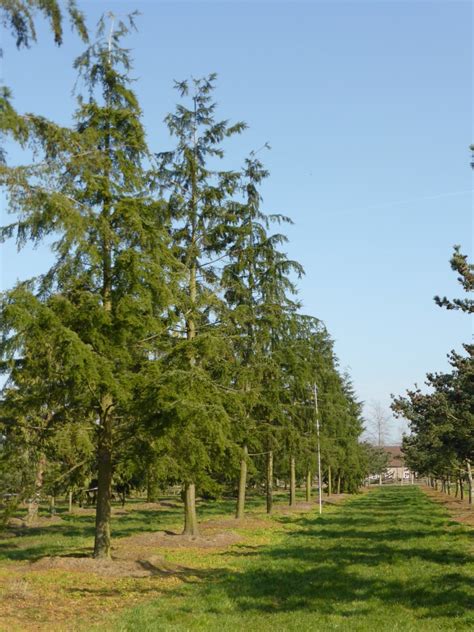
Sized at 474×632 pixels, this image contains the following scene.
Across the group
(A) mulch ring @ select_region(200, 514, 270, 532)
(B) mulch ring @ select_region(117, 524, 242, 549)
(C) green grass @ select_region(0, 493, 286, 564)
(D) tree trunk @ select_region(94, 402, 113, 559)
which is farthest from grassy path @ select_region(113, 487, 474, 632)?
(C) green grass @ select_region(0, 493, 286, 564)

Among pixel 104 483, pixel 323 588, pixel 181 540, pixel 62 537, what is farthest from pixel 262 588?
pixel 62 537

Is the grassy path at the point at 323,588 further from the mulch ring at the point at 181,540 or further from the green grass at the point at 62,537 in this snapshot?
the green grass at the point at 62,537

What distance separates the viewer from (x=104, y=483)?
16359 mm

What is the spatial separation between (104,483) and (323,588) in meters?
5.94

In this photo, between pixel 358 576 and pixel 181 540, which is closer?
pixel 358 576

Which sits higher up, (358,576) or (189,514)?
(189,514)

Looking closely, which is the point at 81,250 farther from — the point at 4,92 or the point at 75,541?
the point at 75,541

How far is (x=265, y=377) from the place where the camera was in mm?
27344

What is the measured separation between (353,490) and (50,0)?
68.5 meters

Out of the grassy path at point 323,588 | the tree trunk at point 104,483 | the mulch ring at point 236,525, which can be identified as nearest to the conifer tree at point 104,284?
the tree trunk at point 104,483

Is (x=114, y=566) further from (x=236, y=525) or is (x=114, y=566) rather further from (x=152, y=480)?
(x=236, y=525)

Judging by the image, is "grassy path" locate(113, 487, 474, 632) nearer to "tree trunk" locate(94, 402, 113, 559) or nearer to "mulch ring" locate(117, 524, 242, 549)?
"mulch ring" locate(117, 524, 242, 549)

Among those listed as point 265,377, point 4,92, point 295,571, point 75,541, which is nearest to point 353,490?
point 265,377

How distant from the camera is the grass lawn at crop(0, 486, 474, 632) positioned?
34.2 ft
